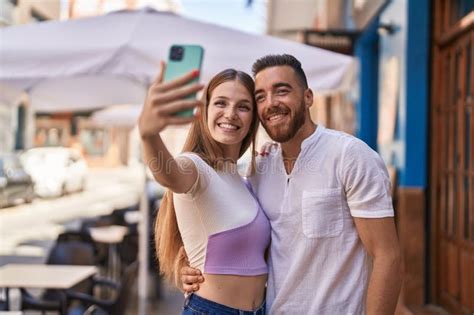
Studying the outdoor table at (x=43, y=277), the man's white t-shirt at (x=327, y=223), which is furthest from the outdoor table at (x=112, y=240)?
the man's white t-shirt at (x=327, y=223)

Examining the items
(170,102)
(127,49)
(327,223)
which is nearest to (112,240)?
(127,49)

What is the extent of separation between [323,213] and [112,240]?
17.3ft

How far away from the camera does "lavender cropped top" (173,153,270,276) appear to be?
2.02 metres

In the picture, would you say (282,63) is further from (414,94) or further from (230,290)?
(414,94)

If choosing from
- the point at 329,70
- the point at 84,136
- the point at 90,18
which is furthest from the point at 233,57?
the point at 84,136

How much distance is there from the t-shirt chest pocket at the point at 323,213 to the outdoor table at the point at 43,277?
110 inches

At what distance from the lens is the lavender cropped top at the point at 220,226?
2.02 metres

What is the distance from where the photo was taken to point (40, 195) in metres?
20.3

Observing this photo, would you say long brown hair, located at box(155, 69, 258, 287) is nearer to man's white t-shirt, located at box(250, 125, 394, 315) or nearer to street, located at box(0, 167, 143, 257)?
man's white t-shirt, located at box(250, 125, 394, 315)

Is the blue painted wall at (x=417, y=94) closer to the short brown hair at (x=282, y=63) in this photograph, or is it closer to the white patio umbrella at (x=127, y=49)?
the white patio umbrella at (x=127, y=49)

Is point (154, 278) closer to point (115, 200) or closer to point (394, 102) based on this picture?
point (394, 102)

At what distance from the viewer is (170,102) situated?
1.34m

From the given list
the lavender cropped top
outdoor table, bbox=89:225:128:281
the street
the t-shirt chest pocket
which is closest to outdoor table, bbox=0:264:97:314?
outdoor table, bbox=89:225:128:281

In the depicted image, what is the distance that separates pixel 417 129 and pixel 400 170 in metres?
0.48
